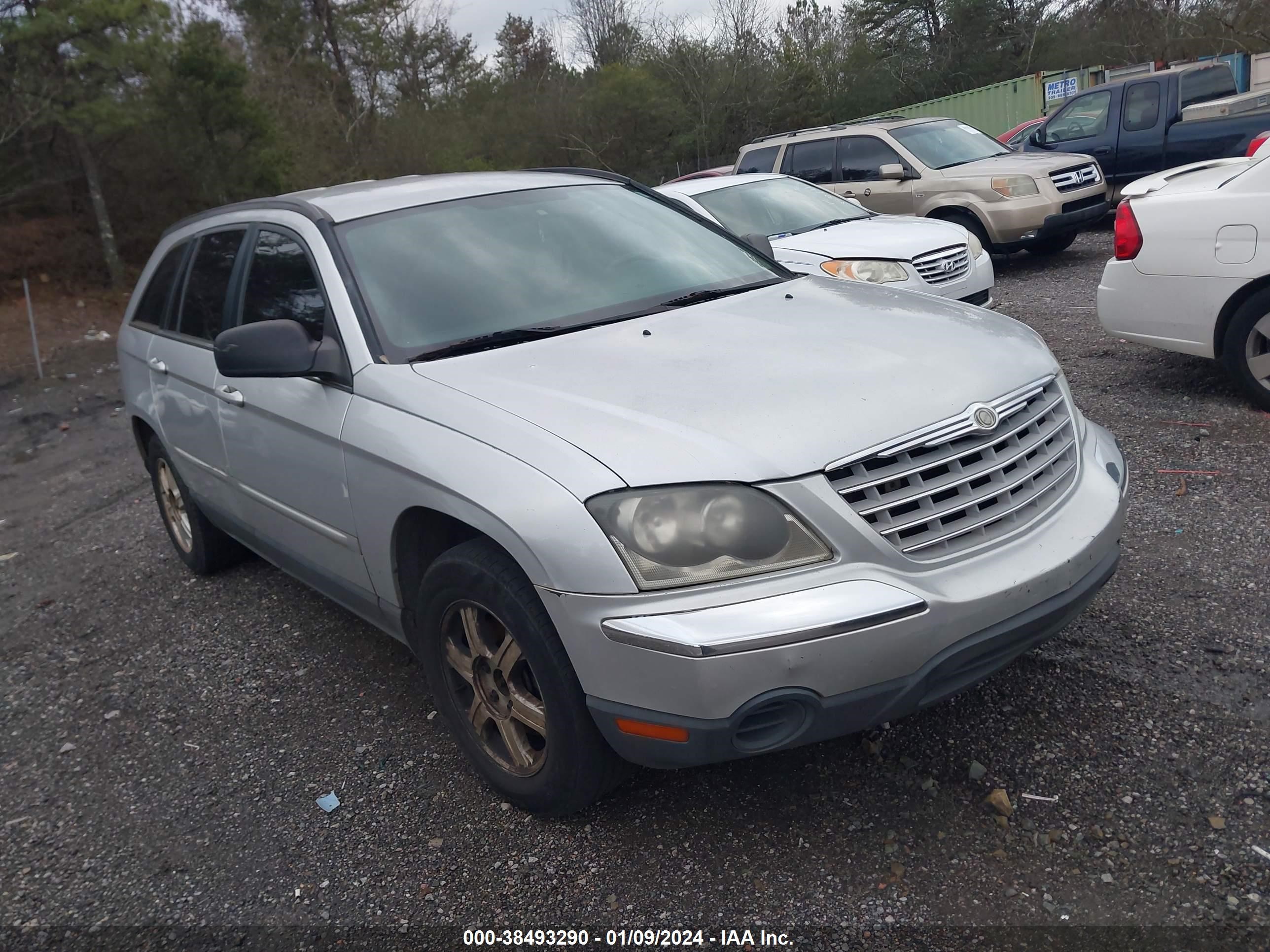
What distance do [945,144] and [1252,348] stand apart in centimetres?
740

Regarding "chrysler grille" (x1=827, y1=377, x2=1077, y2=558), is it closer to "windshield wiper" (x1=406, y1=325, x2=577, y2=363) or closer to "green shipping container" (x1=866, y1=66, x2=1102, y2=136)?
"windshield wiper" (x1=406, y1=325, x2=577, y2=363)

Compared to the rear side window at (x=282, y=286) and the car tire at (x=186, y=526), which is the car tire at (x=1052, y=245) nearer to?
the car tire at (x=186, y=526)

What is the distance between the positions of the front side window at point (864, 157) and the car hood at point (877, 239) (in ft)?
10.6

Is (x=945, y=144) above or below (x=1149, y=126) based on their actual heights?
above

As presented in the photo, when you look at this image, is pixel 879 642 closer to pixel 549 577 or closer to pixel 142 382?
pixel 549 577

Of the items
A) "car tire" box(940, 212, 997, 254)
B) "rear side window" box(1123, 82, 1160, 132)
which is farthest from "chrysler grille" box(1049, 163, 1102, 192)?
"rear side window" box(1123, 82, 1160, 132)

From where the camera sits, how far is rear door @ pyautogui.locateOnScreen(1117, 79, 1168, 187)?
1220 cm

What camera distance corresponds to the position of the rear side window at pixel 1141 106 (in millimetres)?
12359

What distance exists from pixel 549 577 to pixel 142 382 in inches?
138

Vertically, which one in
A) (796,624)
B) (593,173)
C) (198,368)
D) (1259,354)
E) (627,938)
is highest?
(593,173)

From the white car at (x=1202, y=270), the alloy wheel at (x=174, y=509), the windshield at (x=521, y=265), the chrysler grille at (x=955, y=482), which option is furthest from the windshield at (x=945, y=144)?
the chrysler grille at (x=955, y=482)

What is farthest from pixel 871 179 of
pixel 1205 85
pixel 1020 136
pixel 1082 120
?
pixel 1020 136

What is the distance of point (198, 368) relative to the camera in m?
4.42

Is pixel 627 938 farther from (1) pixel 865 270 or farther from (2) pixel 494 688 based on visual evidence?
(1) pixel 865 270
